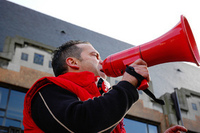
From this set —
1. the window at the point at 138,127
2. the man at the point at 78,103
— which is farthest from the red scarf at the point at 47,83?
the window at the point at 138,127

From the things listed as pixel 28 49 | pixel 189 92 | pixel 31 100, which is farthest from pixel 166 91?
pixel 31 100

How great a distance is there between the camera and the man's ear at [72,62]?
2.37m

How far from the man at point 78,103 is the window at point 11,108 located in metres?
4.90

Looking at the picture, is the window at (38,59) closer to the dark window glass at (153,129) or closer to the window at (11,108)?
the window at (11,108)

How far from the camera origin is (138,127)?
27.6ft

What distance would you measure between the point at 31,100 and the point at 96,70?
0.70 m

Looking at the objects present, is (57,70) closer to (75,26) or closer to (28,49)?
(28,49)

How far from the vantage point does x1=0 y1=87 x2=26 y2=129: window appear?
6.44m

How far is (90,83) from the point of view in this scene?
203 cm

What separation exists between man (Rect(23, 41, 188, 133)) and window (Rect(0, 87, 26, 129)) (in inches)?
193

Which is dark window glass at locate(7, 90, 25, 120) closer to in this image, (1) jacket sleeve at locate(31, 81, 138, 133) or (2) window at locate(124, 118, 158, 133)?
(2) window at locate(124, 118, 158, 133)

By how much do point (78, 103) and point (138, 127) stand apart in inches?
278

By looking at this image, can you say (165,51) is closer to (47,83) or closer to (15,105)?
(47,83)

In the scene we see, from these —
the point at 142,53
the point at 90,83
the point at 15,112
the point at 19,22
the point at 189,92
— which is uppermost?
the point at 19,22
